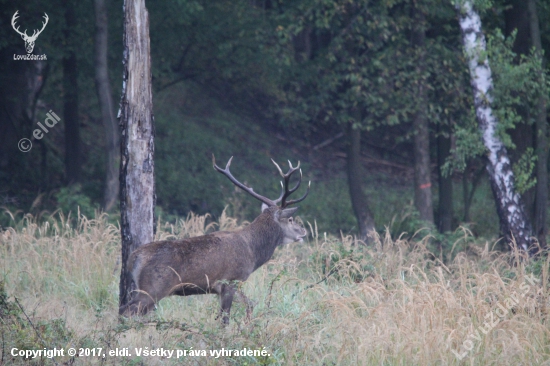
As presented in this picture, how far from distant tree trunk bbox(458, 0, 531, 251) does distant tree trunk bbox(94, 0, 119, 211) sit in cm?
700

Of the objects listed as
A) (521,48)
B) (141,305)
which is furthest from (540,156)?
(141,305)

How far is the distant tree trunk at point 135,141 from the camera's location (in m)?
6.97

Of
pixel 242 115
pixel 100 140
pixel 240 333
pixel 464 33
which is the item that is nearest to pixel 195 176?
pixel 100 140

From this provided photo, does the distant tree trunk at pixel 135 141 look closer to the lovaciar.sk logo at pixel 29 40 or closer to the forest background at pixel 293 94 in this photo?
the forest background at pixel 293 94

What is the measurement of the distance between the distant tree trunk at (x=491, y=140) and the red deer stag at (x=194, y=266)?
481 centimetres

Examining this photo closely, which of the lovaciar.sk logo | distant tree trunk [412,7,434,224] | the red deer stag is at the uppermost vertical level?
the lovaciar.sk logo

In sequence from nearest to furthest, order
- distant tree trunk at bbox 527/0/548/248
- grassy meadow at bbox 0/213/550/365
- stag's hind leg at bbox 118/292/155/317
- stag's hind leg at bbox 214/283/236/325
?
grassy meadow at bbox 0/213/550/365 < stag's hind leg at bbox 118/292/155/317 < stag's hind leg at bbox 214/283/236/325 < distant tree trunk at bbox 527/0/548/248

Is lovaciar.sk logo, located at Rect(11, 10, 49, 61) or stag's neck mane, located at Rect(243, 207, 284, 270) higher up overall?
lovaciar.sk logo, located at Rect(11, 10, 49, 61)

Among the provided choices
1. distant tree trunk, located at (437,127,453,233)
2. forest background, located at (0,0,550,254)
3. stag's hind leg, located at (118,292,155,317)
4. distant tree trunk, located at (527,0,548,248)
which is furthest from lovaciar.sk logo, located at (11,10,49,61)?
distant tree trunk, located at (527,0,548,248)

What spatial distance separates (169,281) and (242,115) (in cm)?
1513

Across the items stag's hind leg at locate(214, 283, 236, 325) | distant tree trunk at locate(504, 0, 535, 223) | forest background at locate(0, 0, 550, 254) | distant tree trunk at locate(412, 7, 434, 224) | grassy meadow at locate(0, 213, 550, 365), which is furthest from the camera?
distant tree trunk at locate(412, 7, 434, 224)

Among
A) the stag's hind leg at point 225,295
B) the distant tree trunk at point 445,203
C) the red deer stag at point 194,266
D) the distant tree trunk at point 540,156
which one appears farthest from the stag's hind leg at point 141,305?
the distant tree trunk at point 445,203

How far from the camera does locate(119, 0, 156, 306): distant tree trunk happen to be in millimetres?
6973

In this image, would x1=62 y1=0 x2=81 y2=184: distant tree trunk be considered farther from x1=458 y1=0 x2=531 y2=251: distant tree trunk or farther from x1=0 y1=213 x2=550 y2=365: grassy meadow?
x1=458 y1=0 x2=531 y2=251: distant tree trunk
